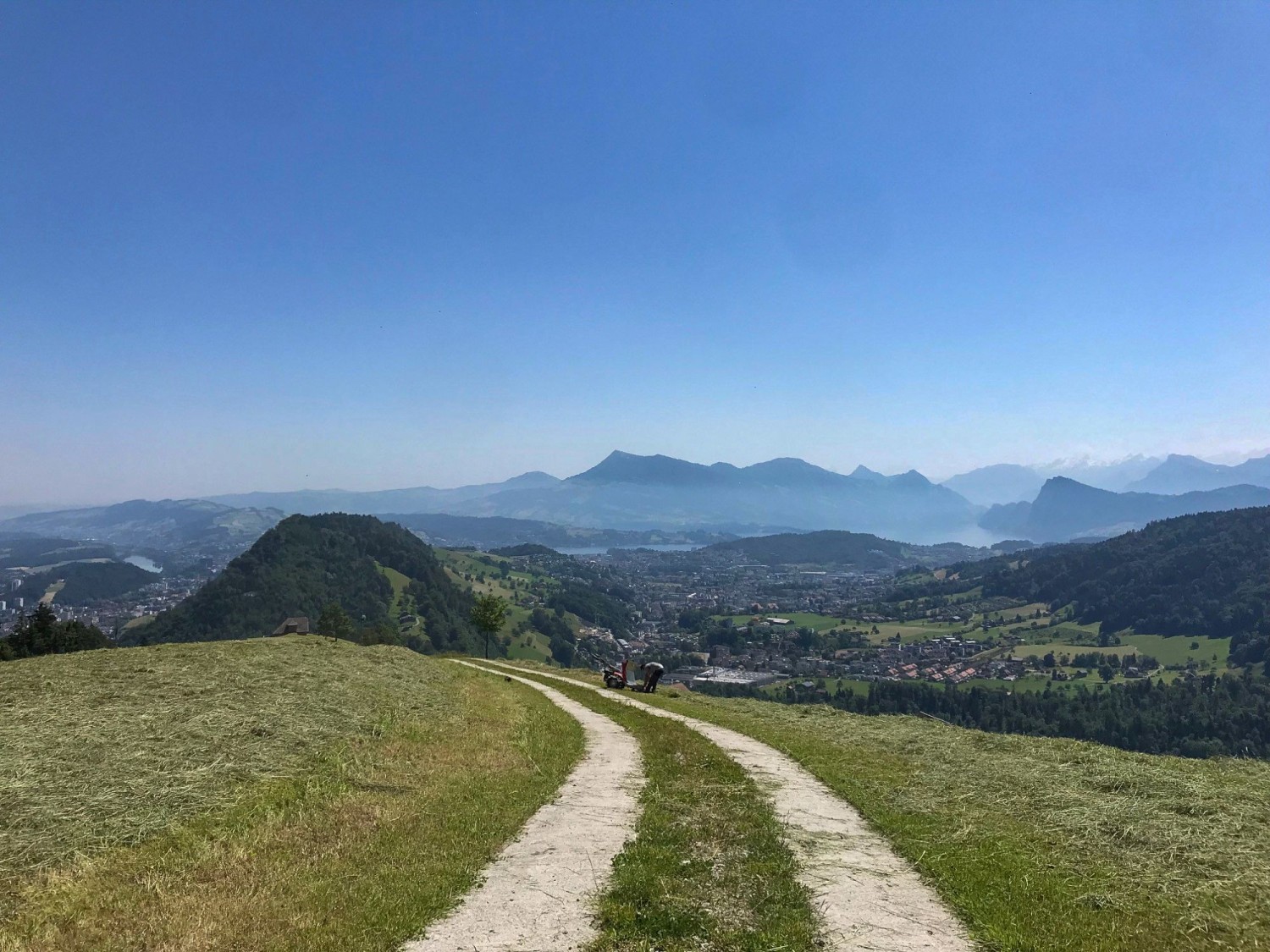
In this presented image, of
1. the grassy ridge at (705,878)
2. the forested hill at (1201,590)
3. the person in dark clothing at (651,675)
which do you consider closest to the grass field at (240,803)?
the grassy ridge at (705,878)

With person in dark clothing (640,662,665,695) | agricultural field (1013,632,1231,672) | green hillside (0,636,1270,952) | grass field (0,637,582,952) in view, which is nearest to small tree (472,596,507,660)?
person in dark clothing (640,662,665,695)

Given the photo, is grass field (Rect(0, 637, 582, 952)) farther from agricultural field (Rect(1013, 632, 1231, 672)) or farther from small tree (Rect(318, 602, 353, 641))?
agricultural field (Rect(1013, 632, 1231, 672))

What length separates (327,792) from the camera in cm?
1484

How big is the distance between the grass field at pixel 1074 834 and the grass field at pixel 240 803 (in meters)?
8.29

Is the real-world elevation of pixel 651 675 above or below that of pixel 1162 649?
above

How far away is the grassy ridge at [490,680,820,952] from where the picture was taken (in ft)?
28.4

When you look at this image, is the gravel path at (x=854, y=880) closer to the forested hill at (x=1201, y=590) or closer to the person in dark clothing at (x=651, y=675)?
the person in dark clothing at (x=651, y=675)

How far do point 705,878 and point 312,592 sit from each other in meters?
169

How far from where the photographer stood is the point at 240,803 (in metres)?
13.8

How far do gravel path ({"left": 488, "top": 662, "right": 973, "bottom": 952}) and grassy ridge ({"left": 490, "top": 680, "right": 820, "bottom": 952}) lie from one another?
1.29 ft

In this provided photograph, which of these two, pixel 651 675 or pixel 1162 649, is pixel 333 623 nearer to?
pixel 651 675

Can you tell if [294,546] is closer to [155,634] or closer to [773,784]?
[155,634]

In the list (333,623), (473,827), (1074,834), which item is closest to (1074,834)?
(1074,834)

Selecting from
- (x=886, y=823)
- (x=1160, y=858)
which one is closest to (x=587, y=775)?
(x=886, y=823)
